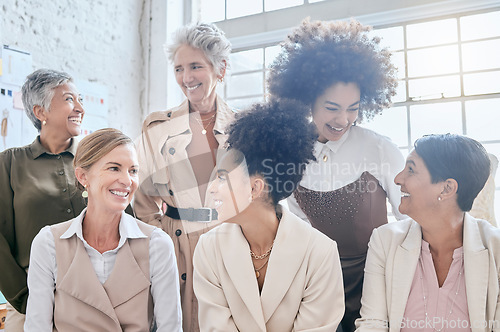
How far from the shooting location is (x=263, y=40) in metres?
3.78

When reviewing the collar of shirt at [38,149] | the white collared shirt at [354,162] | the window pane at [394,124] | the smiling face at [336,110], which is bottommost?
the white collared shirt at [354,162]

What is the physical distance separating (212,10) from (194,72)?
6.84 ft

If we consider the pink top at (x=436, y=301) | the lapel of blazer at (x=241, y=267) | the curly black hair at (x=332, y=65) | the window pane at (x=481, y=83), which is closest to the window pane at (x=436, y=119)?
the window pane at (x=481, y=83)

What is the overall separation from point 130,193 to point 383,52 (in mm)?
1281

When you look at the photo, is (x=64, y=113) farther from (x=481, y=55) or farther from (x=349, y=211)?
(x=481, y=55)

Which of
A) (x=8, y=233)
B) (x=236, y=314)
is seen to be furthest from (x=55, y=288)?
(x=236, y=314)

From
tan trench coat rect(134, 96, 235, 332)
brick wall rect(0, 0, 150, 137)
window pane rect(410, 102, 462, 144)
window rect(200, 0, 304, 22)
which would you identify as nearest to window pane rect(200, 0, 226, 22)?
window rect(200, 0, 304, 22)

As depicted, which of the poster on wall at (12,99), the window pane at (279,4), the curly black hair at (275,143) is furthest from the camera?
the window pane at (279,4)

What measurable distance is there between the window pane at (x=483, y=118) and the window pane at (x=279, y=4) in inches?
59.3

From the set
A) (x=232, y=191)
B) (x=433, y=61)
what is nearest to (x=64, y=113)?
(x=232, y=191)

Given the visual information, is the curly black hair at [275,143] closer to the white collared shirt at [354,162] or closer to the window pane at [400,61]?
the white collared shirt at [354,162]

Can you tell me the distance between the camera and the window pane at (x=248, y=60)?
3.86 meters

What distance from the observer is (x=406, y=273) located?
168cm

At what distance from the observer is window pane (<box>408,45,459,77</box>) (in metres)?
3.16
